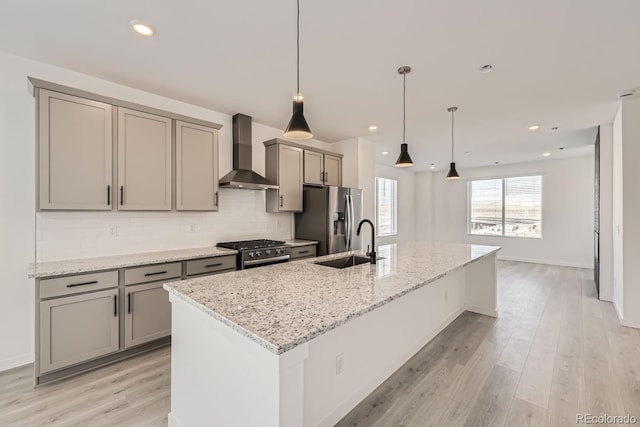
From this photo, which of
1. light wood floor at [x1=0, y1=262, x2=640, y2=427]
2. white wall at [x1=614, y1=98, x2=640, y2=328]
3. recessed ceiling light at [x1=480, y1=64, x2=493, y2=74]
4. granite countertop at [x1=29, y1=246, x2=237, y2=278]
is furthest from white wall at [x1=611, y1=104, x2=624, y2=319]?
granite countertop at [x1=29, y1=246, x2=237, y2=278]

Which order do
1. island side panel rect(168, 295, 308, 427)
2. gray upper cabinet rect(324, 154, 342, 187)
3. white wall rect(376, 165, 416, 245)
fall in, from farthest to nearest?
white wall rect(376, 165, 416, 245) < gray upper cabinet rect(324, 154, 342, 187) < island side panel rect(168, 295, 308, 427)

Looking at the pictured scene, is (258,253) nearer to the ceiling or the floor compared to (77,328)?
nearer to the ceiling

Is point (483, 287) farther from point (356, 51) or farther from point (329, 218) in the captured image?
point (356, 51)

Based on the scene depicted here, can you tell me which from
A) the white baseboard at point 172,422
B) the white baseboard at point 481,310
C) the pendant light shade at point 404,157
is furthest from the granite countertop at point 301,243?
the white baseboard at point 172,422

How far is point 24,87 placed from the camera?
97.9 inches

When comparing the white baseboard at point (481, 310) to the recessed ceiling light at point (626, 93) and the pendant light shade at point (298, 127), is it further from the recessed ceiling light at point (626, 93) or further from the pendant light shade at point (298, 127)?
the pendant light shade at point (298, 127)

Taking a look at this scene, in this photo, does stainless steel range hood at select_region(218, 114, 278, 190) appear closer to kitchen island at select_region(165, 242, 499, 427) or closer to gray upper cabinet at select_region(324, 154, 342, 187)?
gray upper cabinet at select_region(324, 154, 342, 187)

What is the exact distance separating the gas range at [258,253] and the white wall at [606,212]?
468 cm

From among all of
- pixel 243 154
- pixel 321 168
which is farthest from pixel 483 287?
pixel 243 154

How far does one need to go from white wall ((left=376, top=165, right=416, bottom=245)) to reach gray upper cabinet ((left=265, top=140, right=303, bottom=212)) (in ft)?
13.3

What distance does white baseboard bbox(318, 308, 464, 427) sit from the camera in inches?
70.9

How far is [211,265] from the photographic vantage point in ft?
10.1

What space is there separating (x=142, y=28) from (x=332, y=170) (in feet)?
10.8

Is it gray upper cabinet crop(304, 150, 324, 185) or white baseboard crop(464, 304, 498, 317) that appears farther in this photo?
gray upper cabinet crop(304, 150, 324, 185)
